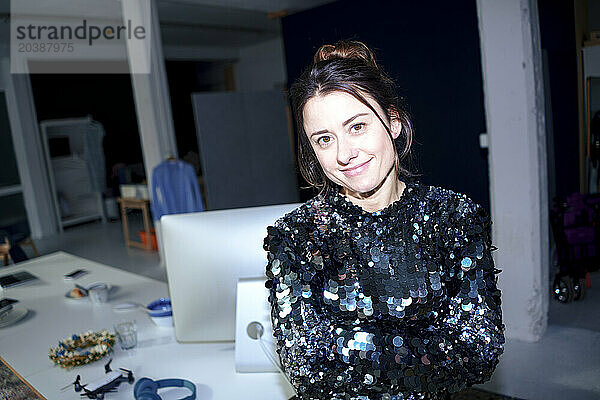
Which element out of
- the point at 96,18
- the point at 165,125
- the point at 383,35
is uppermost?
the point at 96,18

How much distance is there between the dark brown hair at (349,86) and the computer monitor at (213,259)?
0.50 meters

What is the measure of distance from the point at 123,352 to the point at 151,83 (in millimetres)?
3744

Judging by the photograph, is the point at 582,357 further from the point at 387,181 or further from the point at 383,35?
the point at 383,35

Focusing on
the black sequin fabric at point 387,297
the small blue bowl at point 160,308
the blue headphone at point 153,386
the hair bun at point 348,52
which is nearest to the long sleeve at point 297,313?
the black sequin fabric at point 387,297

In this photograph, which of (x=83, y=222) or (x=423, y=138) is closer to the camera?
(x=423, y=138)

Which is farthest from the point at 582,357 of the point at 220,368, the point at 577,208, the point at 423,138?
the point at 220,368

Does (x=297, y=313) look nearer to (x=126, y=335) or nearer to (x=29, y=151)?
(x=126, y=335)

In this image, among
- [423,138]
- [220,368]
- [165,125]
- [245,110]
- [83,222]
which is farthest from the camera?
[83,222]

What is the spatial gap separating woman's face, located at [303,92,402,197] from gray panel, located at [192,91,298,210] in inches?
172

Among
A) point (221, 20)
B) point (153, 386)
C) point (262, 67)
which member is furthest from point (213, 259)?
point (262, 67)

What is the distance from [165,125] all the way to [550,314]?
12.7 feet

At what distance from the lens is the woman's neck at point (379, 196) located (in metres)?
1.10

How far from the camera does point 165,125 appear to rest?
5.13 meters

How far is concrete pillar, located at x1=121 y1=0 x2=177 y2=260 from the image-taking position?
16.2ft
